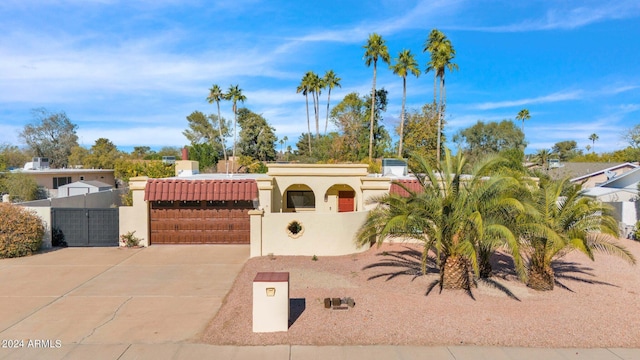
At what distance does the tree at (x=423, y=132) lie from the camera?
46438 mm

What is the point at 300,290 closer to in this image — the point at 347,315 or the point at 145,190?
the point at 347,315

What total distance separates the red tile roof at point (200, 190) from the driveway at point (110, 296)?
2.38 meters

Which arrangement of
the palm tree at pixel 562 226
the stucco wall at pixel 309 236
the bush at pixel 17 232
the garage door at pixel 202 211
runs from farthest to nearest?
the garage door at pixel 202 211 < the stucco wall at pixel 309 236 < the bush at pixel 17 232 < the palm tree at pixel 562 226

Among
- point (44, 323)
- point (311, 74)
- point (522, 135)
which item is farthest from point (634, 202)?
point (522, 135)

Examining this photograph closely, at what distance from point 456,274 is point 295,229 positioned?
681cm

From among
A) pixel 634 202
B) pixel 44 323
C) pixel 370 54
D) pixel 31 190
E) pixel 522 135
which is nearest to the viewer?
pixel 44 323

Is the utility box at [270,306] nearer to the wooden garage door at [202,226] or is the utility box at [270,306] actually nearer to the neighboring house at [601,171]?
the wooden garage door at [202,226]

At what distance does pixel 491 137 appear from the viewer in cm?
7256

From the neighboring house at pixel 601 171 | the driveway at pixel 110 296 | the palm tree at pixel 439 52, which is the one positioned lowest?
the driveway at pixel 110 296

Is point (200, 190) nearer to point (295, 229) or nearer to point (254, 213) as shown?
point (254, 213)

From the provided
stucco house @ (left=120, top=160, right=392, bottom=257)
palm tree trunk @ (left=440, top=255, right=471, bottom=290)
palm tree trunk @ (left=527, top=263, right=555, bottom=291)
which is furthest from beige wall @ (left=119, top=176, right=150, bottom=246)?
palm tree trunk @ (left=527, top=263, right=555, bottom=291)

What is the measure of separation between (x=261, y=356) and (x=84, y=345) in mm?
3712

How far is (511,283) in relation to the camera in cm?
1248

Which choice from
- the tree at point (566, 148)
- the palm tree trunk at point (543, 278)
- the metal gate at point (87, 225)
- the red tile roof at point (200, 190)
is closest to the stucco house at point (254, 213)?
the red tile roof at point (200, 190)
